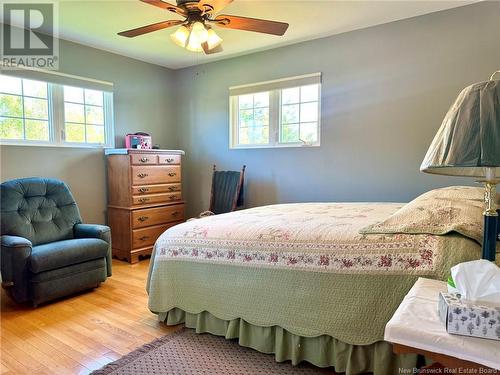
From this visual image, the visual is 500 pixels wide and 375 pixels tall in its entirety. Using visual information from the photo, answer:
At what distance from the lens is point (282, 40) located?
11.8 feet

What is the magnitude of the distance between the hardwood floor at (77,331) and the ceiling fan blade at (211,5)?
215 centimetres

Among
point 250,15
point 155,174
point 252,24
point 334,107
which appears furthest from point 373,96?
point 155,174

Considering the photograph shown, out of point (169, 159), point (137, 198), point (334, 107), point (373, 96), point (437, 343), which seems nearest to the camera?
point (437, 343)

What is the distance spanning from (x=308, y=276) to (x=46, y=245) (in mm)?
2263

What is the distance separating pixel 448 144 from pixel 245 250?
1.21 metres

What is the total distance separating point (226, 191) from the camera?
4066mm

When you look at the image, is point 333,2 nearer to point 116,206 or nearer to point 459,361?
point 459,361

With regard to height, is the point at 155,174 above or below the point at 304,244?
above

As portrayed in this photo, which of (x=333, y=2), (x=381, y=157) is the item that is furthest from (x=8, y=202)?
(x=381, y=157)

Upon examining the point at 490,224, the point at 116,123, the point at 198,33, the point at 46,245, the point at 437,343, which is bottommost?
the point at 46,245

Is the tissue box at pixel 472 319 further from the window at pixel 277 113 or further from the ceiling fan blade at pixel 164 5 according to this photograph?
the window at pixel 277 113

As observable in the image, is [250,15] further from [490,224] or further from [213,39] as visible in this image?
[490,224]

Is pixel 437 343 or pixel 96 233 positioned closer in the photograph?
pixel 437 343

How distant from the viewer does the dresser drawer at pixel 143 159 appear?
12.0 feet
